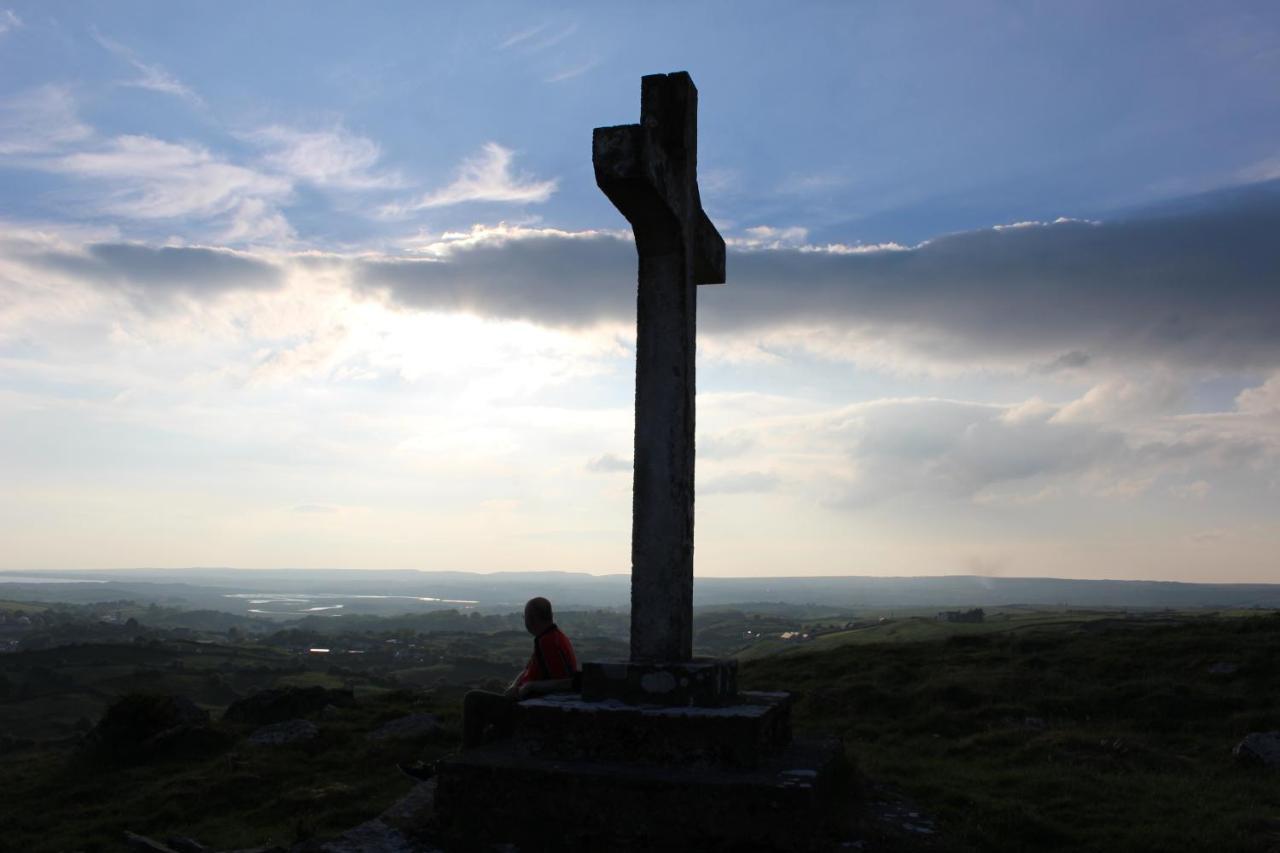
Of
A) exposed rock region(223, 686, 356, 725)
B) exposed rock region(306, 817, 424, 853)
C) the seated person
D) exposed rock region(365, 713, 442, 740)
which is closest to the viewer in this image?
exposed rock region(306, 817, 424, 853)

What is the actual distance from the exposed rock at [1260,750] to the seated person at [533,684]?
7317 mm

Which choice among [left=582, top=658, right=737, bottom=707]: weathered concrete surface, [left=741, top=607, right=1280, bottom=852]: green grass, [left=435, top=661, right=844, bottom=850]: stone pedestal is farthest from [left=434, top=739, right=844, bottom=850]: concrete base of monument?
[left=741, top=607, right=1280, bottom=852]: green grass

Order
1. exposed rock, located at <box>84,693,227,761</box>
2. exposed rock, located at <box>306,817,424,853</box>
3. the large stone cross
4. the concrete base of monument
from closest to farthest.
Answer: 1. the concrete base of monument
2. exposed rock, located at <box>306,817,424,853</box>
3. the large stone cross
4. exposed rock, located at <box>84,693,227,761</box>

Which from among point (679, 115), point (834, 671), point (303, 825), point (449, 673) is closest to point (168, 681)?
point (449, 673)

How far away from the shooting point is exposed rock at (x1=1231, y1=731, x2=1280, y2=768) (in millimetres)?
9188

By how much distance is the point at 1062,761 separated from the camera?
941 centimetres

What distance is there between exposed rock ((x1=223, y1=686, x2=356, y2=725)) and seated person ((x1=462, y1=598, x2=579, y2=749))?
27.0 ft

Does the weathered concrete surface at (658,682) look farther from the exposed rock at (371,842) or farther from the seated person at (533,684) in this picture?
the exposed rock at (371,842)

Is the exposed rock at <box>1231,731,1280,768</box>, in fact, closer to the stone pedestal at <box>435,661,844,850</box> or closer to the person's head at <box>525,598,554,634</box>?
the stone pedestal at <box>435,661,844,850</box>

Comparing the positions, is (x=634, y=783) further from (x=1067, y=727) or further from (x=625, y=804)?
(x=1067, y=727)

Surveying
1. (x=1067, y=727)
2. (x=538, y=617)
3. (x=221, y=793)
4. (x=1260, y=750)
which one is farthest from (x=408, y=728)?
(x=1260, y=750)

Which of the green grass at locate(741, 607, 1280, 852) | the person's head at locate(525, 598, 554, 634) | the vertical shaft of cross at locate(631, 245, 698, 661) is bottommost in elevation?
the green grass at locate(741, 607, 1280, 852)

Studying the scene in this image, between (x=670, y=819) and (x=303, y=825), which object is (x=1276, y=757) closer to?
(x=670, y=819)

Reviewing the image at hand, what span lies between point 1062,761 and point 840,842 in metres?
4.94
